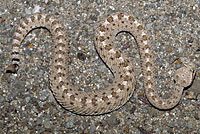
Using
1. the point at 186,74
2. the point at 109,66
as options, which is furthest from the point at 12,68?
the point at 186,74

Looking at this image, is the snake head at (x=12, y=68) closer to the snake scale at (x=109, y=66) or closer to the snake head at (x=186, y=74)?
the snake scale at (x=109, y=66)

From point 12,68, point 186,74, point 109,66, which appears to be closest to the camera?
point 186,74

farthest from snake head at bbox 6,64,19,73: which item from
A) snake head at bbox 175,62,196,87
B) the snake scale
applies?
snake head at bbox 175,62,196,87

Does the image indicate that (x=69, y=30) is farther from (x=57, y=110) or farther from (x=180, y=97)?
(x=180, y=97)

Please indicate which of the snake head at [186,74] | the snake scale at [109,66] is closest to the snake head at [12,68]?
the snake scale at [109,66]

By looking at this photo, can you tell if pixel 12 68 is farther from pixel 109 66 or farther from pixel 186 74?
pixel 186 74

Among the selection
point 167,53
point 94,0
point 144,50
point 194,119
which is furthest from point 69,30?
point 194,119

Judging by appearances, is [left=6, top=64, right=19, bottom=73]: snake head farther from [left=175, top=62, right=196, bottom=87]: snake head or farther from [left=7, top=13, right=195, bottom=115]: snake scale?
[left=175, top=62, right=196, bottom=87]: snake head
